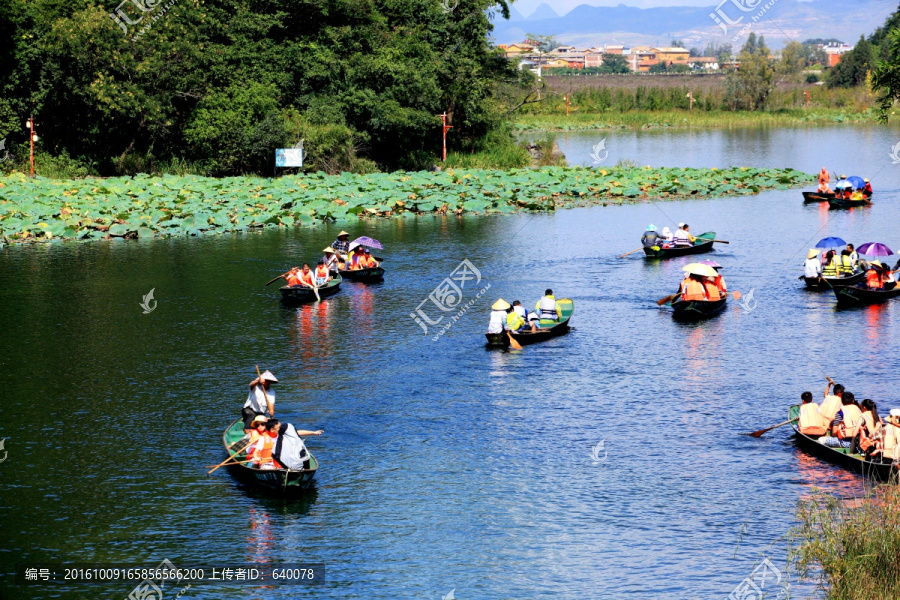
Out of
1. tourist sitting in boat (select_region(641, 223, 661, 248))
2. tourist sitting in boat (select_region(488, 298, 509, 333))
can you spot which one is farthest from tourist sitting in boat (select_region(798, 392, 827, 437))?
tourist sitting in boat (select_region(641, 223, 661, 248))

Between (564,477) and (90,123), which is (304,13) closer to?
(90,123)

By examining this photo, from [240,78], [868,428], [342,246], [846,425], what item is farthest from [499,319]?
[240,78]

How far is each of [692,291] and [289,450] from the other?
20767mm

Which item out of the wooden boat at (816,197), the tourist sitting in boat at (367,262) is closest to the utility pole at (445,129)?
the wooden boat at (816,197)

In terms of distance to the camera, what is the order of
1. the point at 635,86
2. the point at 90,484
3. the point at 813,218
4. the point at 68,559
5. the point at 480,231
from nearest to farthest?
the point at 68,559 → the point at 90,484 → the point at 480,231 → the point at 813,218 → the point at 635,86

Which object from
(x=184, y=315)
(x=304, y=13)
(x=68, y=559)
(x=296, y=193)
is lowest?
(x=68, y=559)

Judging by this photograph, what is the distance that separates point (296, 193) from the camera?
64.2 metres

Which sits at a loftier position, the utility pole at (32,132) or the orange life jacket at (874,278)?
the utility pole at (32,132)

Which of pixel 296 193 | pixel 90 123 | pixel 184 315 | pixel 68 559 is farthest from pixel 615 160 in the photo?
pixel 68 559

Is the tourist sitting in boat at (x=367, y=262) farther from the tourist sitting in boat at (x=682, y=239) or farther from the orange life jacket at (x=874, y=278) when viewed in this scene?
the orange life jacket at (x=874, y=278)

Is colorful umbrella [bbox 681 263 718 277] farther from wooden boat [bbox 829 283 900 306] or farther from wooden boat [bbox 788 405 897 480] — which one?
wooden boat [bbox 788 405 897 480]

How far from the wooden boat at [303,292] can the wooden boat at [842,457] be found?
21.1 meters

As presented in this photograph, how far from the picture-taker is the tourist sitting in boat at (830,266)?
41.6 metres

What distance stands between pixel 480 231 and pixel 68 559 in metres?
39.8
